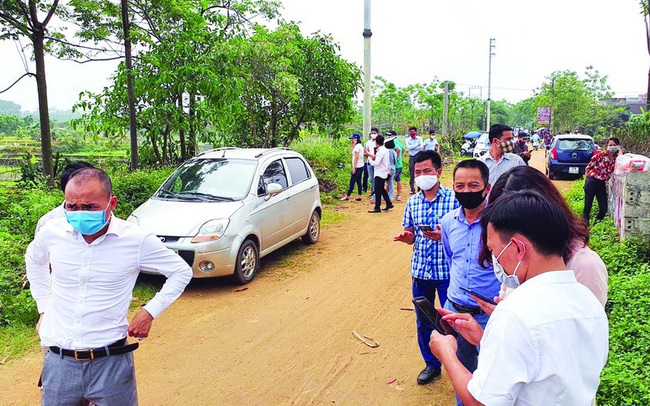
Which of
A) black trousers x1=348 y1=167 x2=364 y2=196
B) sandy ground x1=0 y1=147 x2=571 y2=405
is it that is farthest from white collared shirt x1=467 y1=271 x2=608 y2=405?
black trousers x1=348 y1=167 x2=364 y2=196

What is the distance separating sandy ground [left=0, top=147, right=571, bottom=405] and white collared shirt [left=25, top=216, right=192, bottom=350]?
5.68 ft

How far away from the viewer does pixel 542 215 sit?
1.68 m

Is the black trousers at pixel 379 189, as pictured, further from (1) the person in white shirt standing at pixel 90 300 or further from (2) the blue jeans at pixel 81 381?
(2) the blue jeans at pixel 81 381

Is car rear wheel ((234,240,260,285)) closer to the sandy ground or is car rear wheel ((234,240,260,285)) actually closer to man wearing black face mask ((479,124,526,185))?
the sandy ground

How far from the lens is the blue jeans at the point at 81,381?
2.58 m

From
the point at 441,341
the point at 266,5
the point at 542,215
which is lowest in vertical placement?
the point at 441,341

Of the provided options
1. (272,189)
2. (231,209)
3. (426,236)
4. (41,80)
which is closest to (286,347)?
(426,236)

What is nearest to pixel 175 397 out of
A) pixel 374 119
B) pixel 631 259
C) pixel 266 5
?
pixel 631 259

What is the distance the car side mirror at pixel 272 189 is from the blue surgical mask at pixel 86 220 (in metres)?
4.78

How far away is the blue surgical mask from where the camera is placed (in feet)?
8.68

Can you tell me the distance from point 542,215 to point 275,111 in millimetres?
13866

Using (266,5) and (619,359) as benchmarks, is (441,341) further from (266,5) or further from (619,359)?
(266,5)

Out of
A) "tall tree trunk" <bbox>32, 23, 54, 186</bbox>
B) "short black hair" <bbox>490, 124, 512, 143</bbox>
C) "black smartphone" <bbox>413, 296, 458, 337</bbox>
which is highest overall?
"tall tree trunk" <bbox>32, 23, 54, 186</bbox>

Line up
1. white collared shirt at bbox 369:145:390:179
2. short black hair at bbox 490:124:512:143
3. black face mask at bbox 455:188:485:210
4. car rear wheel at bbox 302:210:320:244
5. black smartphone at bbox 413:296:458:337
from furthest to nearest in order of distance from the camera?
white collared shirt at bbox 369:145:390:179 → car rear wheel at bbox 302:210:320:244 → short black hair at bbox 490:124:512:143 → black face mask at bbox 455:188:485:210 → black smartphone at bbox 413:296:458:337
